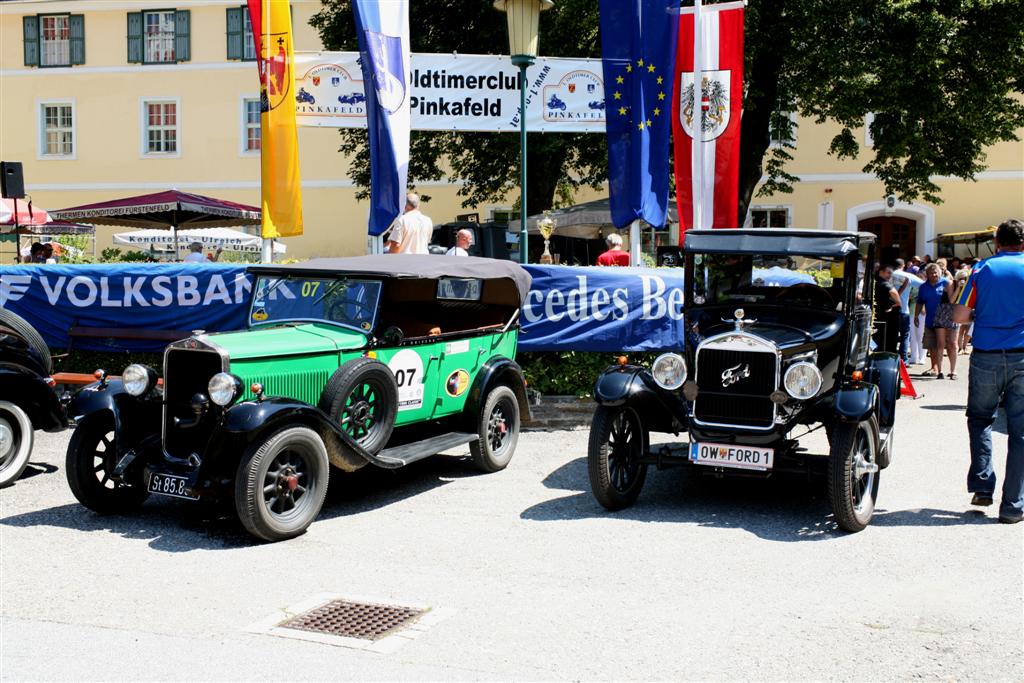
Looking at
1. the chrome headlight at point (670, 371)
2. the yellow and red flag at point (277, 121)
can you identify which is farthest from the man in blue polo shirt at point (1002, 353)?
the yellow and red flag at point (277, 121)

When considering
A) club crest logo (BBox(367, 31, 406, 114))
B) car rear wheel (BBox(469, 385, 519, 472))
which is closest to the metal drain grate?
car rear wheel (BBox(469, 385, 519, 472))

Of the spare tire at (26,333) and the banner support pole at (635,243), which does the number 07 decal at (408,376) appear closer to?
the spare tire at (26,333)

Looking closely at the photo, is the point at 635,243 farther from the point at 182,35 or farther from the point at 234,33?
the point at 182,35

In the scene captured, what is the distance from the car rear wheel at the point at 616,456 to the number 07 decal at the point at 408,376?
4.86 ft

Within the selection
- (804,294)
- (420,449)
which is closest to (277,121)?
(420,449)

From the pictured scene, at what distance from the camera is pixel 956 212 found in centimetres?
3334

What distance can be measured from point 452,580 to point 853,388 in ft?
10.1

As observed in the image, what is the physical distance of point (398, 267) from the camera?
8.36 meters

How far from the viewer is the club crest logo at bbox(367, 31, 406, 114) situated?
12266mm

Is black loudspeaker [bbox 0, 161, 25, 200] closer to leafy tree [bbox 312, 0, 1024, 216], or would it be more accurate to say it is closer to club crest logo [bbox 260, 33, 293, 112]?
club crest logo [bbox 260, 33, 293, 112]

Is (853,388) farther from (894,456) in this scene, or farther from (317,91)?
(317,91)

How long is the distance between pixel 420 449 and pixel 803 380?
2.93 metres

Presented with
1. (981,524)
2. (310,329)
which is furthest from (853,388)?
(310,329)

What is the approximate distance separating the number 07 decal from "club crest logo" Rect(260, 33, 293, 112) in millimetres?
5309
